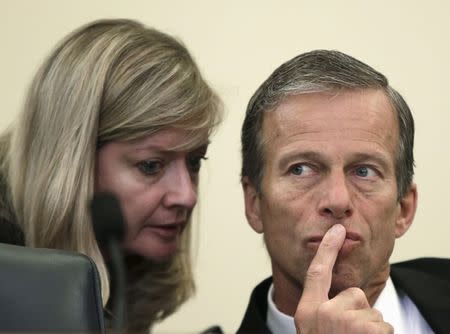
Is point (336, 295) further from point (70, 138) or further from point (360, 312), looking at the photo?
point (70, 138)

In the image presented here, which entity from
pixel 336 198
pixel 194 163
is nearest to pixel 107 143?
pixel 194 163

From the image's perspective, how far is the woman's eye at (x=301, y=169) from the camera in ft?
5.47

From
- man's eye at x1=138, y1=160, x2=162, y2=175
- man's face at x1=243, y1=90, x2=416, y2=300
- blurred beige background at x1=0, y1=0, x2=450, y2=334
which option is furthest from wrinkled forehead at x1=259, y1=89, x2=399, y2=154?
blurred beige background at x1=0, y1=0, x2=450, y2=334

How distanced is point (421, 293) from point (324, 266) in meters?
0.29

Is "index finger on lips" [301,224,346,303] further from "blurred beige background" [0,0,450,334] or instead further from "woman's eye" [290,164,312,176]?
"blurred beige background" [0,0,450,334]

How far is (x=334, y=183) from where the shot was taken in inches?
63.9

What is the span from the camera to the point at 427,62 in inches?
104

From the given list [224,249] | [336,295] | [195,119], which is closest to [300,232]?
[336,295]

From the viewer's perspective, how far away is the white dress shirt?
5.68ft

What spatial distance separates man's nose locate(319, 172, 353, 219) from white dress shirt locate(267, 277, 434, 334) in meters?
0.24

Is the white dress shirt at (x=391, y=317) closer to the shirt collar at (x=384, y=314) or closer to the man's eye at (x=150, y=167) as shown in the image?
the shirt collar at (x=384, y=314)

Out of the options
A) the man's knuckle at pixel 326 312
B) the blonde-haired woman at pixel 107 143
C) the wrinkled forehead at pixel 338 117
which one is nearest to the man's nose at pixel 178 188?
the blonde-haired woman at pixel 107 143

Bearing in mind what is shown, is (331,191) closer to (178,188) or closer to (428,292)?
(428,292)

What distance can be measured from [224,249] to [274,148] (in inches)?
39.4
